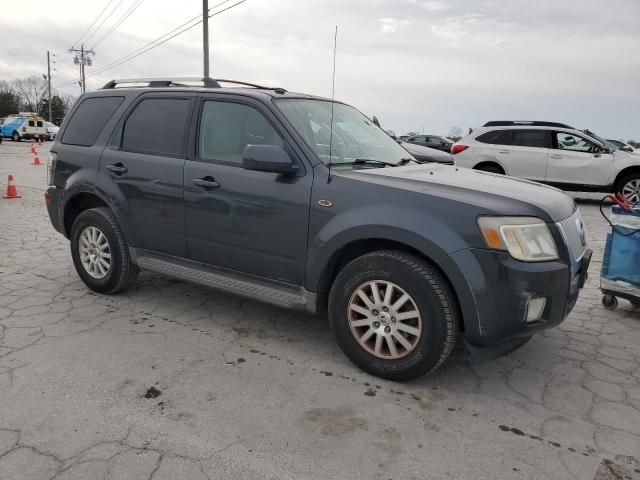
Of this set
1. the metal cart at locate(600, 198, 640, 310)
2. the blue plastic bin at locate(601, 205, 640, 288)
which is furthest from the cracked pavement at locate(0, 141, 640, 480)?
the blue plastic bin at locate(601, 205, 640, 288)

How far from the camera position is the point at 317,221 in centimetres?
334

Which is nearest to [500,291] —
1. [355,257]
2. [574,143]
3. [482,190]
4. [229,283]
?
[482,190]

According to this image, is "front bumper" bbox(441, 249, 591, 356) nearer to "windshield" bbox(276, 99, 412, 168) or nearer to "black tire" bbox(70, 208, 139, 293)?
"windshield" bbox(276, 99, 412, 168)

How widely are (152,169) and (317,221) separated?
1.60m

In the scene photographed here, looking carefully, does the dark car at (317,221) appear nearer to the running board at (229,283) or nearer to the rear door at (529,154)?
the running board at (229,283)

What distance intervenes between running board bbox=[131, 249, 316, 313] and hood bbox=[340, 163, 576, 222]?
0.90 m

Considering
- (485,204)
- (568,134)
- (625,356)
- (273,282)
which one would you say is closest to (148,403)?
(273,282)

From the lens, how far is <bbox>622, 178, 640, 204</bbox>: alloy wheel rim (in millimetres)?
11172

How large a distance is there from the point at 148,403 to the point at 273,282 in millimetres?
1147

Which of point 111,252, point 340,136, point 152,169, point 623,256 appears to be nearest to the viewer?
point 340,136

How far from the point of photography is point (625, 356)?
372cm

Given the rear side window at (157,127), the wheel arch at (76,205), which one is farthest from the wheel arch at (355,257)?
the wheel arch at (76,205)

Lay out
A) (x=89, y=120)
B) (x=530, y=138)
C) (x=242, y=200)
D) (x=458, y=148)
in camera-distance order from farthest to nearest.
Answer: (x=458, y=148) → (x=530, y=138) → (x=89, y=120) → (x=242, y=200)

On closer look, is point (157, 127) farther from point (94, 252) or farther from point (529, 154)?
point (529, 154)
